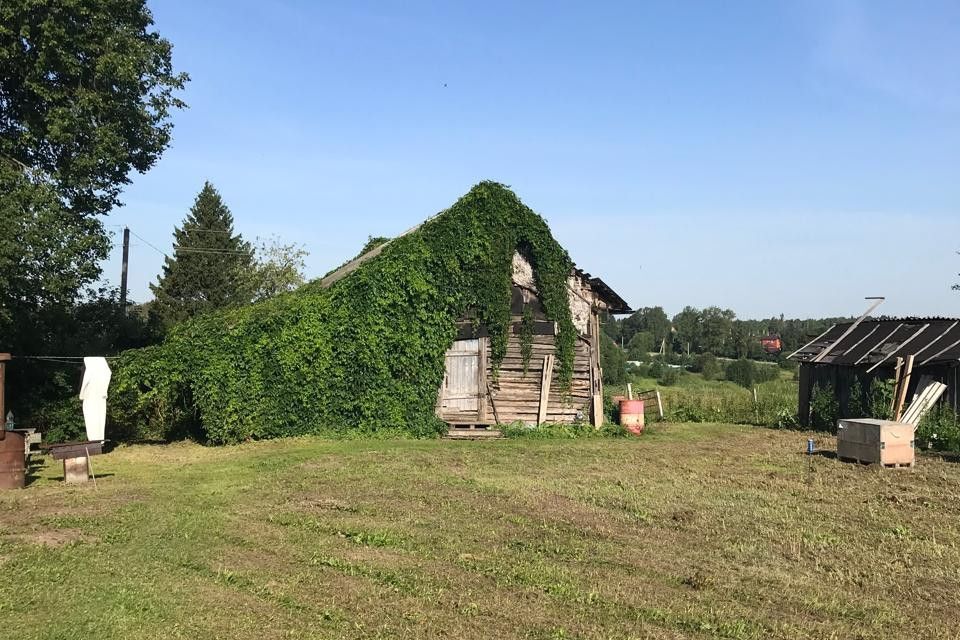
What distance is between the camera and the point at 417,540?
8.99 m

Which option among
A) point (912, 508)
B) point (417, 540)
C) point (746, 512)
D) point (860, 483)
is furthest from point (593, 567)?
point (860, 483)

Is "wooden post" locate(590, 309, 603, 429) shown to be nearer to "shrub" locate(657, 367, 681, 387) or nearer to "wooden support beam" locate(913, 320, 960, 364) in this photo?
"wooden support beam" locate(913, 320, 960, 364)

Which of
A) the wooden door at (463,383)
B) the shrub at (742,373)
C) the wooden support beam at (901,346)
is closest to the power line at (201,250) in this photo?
the shrub at (742,373)

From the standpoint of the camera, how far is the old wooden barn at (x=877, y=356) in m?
20.8

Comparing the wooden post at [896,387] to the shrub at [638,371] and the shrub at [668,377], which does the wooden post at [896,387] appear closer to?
the shrub at [668,377]

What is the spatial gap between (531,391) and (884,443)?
30.3ft

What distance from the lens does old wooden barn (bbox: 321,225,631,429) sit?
21.0 meters

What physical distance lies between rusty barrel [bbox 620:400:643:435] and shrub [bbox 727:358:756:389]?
35.2 meters

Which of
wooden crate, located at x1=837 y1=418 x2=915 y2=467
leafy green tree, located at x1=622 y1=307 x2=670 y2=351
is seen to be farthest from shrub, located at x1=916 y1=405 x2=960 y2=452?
leafy green tree, located at x1=622 y1=307 x2=670 y2=351

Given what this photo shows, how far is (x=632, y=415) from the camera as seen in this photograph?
2220 centimetres

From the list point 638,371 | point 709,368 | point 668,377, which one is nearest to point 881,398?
point 668,377

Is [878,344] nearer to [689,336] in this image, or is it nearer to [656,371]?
[656,371]

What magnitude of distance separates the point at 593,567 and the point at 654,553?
3.37ft

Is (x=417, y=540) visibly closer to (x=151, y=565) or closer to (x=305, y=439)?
(x=151, y=565)
